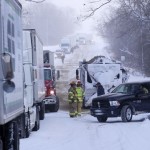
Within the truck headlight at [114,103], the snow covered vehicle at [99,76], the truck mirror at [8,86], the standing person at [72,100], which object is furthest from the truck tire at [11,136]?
the snow covered vehicle at [99,76]

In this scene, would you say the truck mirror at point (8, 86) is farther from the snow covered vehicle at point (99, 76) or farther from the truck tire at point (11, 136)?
the snow covered vehicle at point (99, 76)

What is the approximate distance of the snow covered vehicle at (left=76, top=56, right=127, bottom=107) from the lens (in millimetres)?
34094

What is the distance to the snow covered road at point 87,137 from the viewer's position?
49.1 feet

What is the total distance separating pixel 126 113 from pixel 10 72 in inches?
649

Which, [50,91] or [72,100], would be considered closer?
[72,100]

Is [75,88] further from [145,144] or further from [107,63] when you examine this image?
[145,144]

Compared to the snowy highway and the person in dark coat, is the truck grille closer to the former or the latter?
the snowy highway

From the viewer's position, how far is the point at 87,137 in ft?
57.9

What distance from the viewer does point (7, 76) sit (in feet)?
23.4

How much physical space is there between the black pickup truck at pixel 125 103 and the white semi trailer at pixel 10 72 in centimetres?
1277

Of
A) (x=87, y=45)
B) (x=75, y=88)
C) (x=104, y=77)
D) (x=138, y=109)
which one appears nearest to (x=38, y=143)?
(x=138, y=109)

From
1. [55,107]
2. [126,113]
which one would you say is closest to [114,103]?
[126,113]

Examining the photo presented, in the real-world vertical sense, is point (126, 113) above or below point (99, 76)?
below

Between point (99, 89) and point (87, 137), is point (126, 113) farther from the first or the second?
point (99, 89)
